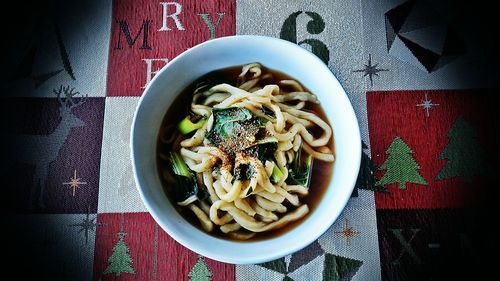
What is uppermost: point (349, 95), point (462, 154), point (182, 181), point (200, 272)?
point (349, 95)

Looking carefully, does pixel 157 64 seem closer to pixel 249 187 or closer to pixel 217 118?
pixel 217 118

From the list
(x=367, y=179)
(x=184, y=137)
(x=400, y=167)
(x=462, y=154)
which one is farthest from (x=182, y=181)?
(x=462, y=154)

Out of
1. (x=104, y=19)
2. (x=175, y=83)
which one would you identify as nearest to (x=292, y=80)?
(x=175, y=83)

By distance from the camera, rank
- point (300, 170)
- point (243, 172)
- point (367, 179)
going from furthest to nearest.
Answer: point (367, 179)
point (300, 170)
point (243, 172)

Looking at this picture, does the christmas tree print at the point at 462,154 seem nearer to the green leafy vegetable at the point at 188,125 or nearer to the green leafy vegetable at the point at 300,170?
the green leafy vegetable at the point at 300,170

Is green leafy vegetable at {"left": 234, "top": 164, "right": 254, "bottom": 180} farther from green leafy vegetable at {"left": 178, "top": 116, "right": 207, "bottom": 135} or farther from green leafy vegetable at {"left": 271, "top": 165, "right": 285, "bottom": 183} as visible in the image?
green leafy vegetable at {"left": 178, "top": 116, "right": 207, "bottom": 135}

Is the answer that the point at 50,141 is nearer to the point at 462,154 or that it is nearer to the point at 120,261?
the point at 120,261

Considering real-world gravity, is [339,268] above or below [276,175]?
below

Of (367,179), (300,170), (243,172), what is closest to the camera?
(243,172)
